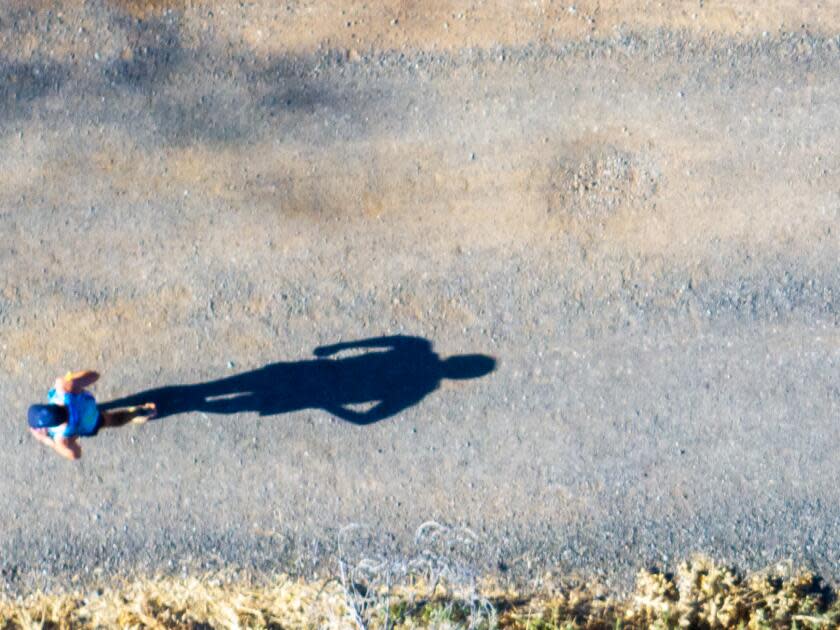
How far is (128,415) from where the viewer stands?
20.2 ft

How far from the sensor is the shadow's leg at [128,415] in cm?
607

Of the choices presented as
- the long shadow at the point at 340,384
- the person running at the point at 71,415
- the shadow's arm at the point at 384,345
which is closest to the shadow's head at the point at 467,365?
the long shadow at the point at 340,384

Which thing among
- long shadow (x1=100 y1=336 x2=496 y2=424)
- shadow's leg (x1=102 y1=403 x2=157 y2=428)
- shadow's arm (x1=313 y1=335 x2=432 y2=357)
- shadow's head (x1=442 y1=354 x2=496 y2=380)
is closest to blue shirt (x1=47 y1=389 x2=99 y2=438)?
shadow's leg (x1=102 y1=403 x2=157 y2=428)

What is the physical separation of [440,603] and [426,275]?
2.60 m

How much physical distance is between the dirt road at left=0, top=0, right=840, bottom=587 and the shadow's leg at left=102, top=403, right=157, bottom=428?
0.14 m

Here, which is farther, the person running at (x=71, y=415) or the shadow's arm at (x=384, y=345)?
the shadow's arm at (x=384, y=345)

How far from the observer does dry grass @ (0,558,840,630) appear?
6.25 meters

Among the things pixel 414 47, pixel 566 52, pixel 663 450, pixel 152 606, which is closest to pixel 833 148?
pixel 566 52

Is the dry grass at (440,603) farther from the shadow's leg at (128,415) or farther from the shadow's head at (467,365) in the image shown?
the shadow's head at (467,365)

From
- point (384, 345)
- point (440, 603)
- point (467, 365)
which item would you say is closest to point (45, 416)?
point (384, 345)

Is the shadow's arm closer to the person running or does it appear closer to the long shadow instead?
the long shadow

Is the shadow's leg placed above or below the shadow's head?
below

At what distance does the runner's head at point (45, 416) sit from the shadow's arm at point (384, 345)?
1896 mm

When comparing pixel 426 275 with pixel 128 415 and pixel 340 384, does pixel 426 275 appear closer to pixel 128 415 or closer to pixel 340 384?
pixel 340 384
